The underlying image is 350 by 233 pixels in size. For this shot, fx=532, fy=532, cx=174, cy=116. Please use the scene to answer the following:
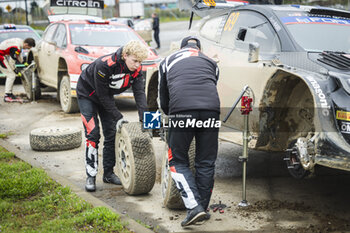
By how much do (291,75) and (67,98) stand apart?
6634 millimetres

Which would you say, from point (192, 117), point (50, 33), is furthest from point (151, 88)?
point (50, 33)

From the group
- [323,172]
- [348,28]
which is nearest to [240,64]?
[348,28]

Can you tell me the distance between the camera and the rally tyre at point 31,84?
1262cm

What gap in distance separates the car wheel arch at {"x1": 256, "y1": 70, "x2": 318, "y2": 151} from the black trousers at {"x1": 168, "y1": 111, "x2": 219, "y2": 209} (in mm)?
997

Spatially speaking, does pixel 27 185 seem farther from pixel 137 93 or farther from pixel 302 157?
pixel 302 157

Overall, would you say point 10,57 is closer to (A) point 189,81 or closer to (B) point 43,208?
(B) point 43,208

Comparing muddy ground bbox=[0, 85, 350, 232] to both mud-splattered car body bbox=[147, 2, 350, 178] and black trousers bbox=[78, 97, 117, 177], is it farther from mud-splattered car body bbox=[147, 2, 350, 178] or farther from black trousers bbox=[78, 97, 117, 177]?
mud-splattered car body bbox=[147, 2, 350, 178]

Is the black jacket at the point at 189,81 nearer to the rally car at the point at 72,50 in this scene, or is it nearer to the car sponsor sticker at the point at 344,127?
the car sponsor sticker at the point at 344,127

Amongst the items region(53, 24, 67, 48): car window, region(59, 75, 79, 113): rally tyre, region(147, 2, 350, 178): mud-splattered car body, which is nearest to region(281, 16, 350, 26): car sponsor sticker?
region(147, 2, 350, 178): mud-splattered car body

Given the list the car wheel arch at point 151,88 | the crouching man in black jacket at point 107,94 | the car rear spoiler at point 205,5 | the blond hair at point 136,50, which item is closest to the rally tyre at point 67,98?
the car rear spoiler at point 205,5

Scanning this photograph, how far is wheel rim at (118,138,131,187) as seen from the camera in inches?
229

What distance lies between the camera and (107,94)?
577cm

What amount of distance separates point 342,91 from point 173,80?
1504 millimetres

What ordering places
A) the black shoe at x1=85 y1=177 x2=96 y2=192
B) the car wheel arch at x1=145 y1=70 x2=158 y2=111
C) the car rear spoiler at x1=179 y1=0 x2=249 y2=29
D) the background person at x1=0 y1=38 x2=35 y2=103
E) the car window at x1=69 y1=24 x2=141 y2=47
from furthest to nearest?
the background person at x1=0 y1=38 x2=35 y2=103 → the car window at x1=69 y1=24 x2=141 y2=47 → the car wheel arch at x1=145 y1=70 x2=158 y2=111 → the car rear spoiler at x1=179 y1=0 x2=249 y2=29 → the black shoe at x1=85 y1=177 x2=96 y2=192
